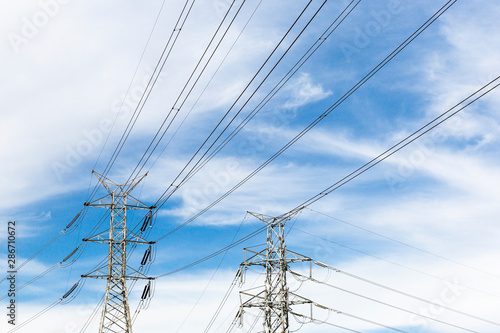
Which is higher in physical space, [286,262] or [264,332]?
[286,262]

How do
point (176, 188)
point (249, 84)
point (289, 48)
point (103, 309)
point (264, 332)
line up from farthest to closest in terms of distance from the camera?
point (103, 309) → point (264, 332) → point (176, 188) → point (249, 84) → point (289, 48)

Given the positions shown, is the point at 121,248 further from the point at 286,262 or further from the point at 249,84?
the point at 249,84

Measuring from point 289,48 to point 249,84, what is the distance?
7.59ft

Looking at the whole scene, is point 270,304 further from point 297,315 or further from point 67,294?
point 67,294

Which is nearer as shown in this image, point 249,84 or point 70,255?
point 249,84

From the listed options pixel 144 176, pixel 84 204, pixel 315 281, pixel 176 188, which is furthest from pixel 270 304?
pixel 84 204

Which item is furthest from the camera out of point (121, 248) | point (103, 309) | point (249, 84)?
point (121, 248)

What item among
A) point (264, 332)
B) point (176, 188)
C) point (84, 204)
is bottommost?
point (264, 332)

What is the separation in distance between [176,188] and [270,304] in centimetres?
A: 1058

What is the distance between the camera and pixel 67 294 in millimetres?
40781

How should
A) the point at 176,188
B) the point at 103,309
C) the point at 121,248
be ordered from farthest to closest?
the point at 121,248, the point at 103,309, the point at 176,188

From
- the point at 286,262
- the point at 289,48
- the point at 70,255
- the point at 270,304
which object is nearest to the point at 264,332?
the point at 270,304

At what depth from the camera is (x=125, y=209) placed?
39000 mm

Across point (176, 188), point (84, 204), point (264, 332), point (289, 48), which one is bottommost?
point (264, 332)
